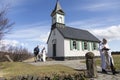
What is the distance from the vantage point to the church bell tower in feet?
95.8

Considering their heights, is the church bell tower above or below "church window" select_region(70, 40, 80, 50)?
above

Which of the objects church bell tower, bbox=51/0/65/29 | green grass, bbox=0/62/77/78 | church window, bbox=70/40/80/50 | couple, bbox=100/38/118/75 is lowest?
green grass, bbox=0/62/77/78

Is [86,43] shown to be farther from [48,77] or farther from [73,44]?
[48,77]

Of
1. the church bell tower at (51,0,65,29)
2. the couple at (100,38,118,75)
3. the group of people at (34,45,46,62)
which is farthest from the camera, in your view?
the church bell tower at (51,0,65,29)

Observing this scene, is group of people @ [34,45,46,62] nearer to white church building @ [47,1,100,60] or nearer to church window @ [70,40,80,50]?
white church building @ [47,1,100,60]

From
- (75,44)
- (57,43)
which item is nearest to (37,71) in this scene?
(57,43)

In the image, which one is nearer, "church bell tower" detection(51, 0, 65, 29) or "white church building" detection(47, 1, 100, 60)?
"white church building" detection(47, 1, 100, 60)

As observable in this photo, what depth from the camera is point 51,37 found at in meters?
30.5

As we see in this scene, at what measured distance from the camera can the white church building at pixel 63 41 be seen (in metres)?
27.2

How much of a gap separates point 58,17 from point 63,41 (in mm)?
4659

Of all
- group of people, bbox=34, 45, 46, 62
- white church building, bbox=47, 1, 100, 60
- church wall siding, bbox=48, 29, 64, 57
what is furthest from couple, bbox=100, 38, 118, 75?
church wall siding, bbox=48, 29, 64, 57

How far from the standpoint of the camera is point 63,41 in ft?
88.3

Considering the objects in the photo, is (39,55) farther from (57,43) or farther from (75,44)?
(75,44)

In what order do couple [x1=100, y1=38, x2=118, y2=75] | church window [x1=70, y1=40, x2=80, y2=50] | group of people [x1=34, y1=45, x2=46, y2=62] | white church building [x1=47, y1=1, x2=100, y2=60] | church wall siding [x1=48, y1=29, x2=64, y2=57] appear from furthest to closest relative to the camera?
1. church window [x1=70, y1=40, x2=80, y2=50]
2. church wall siding [x1=48, y1=29, x2=64, y2=57]
3. white church building [x1=47, y1=1, x2=100, y2=60]
4. group of people [x1=34, y1=45, x2=46, y2=62]
5. couple [x1=100, y1=38, x2=118, y2=75]
